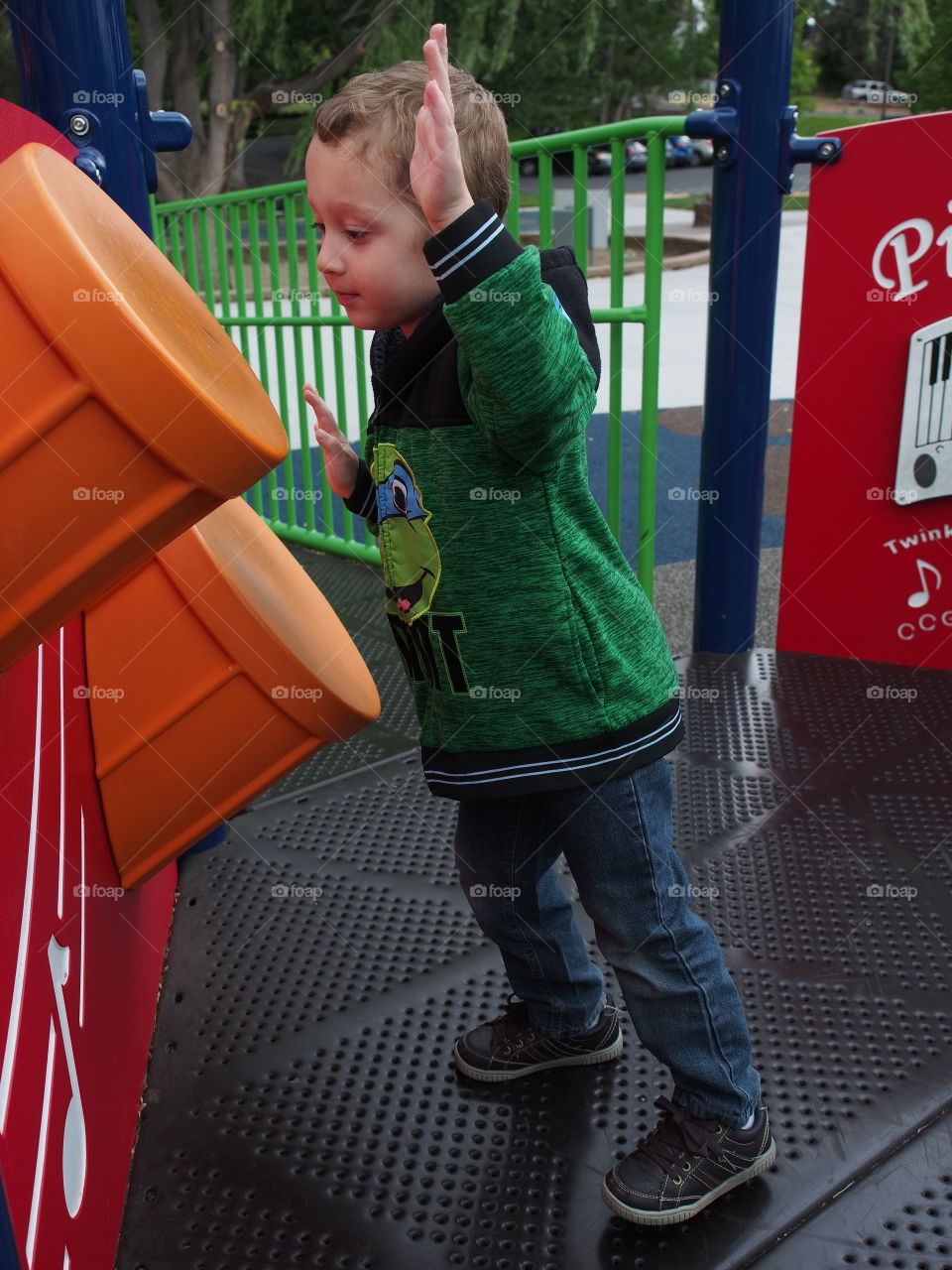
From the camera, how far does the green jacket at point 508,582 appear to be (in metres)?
1.34

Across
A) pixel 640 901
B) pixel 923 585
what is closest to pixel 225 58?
pixel 923 585

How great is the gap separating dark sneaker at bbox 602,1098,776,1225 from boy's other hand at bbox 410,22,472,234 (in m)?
1.13

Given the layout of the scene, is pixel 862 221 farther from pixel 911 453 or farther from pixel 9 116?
pixel 9 116

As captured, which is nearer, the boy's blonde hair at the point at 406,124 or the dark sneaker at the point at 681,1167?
the boy's blonde hair at the point at 406,124

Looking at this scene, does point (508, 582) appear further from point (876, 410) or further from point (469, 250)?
point (876, 410)

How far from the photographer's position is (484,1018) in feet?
6.24

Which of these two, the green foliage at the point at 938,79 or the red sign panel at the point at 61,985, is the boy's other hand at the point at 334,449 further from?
the green foliage at the point at 938,79

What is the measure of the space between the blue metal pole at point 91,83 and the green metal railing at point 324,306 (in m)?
0.56

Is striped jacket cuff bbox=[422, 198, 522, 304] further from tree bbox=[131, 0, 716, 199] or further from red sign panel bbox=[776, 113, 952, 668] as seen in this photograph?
tree bbox=[131, 0, 716, 199]

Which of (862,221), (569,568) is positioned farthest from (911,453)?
(569,568)

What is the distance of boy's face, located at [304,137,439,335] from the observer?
1.25m

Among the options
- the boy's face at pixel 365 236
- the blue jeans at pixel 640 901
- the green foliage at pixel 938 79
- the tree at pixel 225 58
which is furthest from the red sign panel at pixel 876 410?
the green foliage at pixel 938 79

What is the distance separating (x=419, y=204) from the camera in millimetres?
1223

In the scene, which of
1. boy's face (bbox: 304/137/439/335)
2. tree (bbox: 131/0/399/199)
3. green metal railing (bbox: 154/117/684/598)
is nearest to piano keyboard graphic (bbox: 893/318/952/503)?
green metal railing (bbox: 154/117/684/598)
